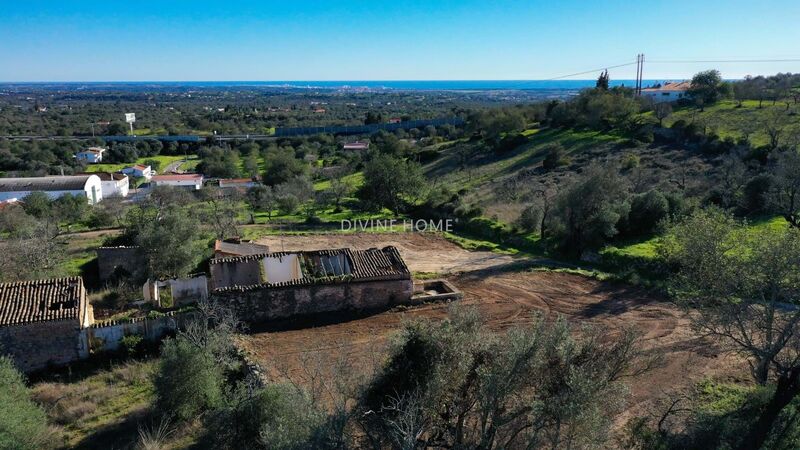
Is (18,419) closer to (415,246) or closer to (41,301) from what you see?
(41,301)

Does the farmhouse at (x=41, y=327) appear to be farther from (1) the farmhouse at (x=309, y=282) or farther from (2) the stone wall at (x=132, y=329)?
(1) the farmhouse at (x=309, y=282)

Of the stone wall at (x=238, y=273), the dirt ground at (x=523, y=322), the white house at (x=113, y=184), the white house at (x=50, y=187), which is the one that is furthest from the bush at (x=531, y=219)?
the white house at (x=113, y=184)

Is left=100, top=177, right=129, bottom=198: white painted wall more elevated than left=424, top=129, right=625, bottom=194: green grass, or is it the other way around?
left=424, top=129, right=625, bottom=194: green grass

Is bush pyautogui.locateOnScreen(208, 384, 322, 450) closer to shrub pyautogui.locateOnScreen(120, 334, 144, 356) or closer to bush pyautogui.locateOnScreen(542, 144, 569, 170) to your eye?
shrub pyautogui.locateOnScreen(120, 334, 144, 356)

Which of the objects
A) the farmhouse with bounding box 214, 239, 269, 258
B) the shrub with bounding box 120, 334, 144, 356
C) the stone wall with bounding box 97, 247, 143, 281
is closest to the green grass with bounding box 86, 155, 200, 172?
the stone wall with bounding box 97, 247, 143, 281

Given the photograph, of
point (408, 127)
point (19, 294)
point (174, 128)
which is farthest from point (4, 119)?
point (19, 294)

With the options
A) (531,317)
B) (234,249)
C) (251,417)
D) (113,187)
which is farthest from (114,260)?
(113,187)
